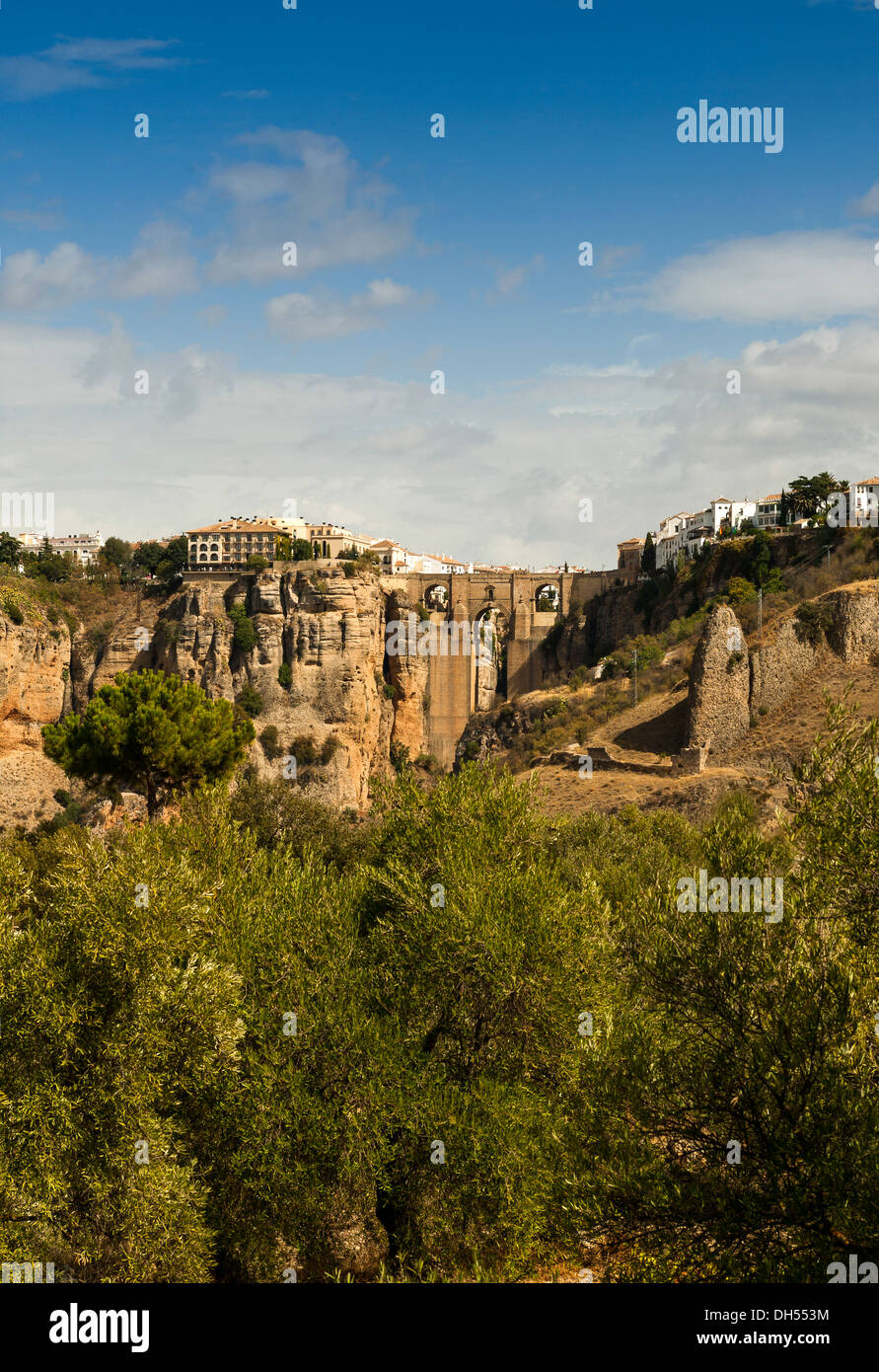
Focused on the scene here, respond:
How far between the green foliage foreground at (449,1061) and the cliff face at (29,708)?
32.2 m

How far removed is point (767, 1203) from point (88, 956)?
20.7 ft

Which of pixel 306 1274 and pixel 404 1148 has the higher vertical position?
pixel 404 1148

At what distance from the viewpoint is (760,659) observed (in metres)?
34.0

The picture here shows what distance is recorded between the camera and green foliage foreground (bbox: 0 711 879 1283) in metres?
7.49

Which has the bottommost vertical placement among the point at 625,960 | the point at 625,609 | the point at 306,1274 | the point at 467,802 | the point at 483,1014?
the point at 306,1274

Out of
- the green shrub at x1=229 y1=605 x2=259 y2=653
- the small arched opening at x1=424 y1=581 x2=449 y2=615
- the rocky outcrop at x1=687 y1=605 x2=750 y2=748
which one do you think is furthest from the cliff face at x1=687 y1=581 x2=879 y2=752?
the small arched opening at x1=424 y1=581 x2=449 y2=615

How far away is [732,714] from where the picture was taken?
33.5 m

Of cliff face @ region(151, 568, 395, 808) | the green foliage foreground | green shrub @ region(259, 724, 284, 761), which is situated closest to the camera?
the green foliage foreground

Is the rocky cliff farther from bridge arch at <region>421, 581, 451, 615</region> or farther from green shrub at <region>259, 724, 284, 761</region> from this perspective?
bridge arch at <region>421, 581, 451, 615</region>

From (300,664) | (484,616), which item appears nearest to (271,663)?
(300,664)

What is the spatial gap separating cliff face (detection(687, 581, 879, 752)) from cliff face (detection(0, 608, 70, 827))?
25442mm
